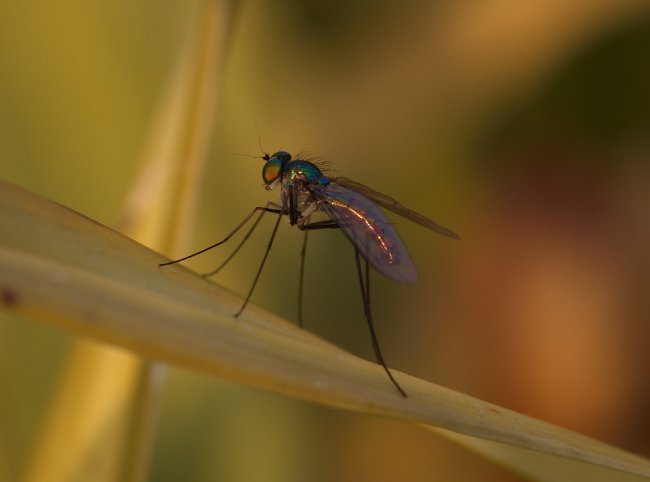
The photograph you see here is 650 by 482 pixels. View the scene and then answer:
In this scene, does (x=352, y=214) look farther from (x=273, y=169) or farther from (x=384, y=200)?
(x=273, y=169)

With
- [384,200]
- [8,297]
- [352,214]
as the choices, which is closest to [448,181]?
[384,200]

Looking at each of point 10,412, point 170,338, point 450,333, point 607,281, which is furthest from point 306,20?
point 170,338

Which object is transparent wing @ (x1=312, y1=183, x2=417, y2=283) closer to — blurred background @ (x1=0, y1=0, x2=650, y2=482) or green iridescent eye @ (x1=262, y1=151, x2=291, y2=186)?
green iridescent eye @ (x1=262, y1=151, x2=291, y2=186)

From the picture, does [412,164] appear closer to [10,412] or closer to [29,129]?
[29,129]

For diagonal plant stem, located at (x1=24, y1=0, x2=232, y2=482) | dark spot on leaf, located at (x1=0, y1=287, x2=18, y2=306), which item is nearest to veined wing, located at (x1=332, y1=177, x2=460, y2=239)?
diagonal plant stem, located at (x1=24, y1=0, x2=232, y2=482)

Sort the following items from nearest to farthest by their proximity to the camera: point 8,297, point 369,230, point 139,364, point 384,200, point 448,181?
point 8,297 < point 139,364 < point 369,230 < point 384,200 < point 448,181

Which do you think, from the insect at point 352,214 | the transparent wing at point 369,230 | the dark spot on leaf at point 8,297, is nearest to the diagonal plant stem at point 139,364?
the insect at point 352,214

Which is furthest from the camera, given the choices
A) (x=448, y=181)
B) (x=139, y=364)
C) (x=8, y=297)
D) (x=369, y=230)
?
(x=448, y=181)
